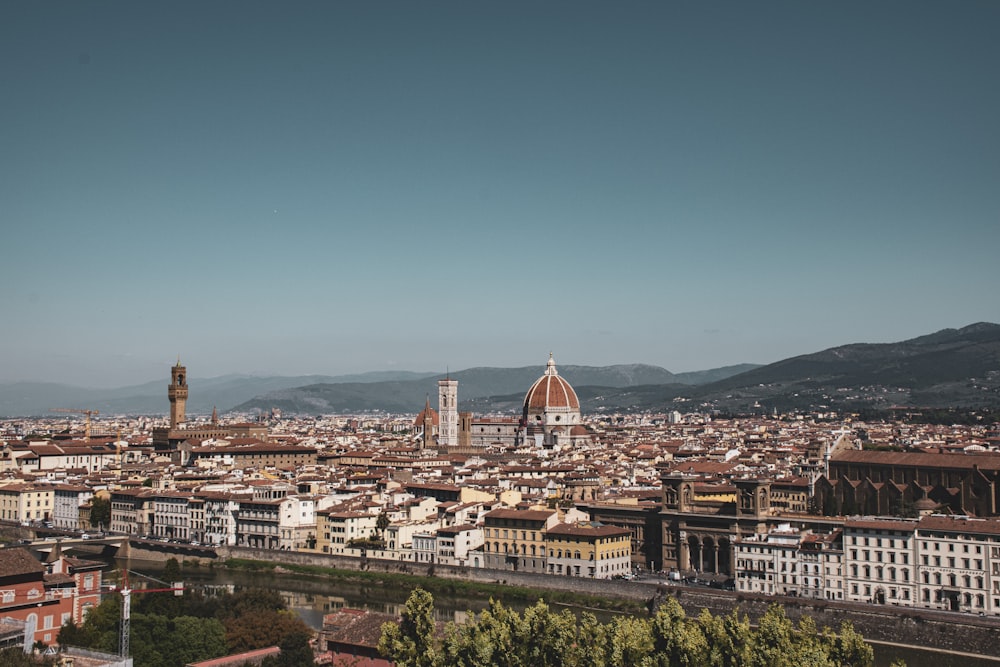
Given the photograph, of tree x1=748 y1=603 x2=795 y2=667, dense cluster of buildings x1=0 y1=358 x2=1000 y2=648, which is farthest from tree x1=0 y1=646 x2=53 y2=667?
dense cluster of buildings x1=0 y1=358 x2=1000 y2=648

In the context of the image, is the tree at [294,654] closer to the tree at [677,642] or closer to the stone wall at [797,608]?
the tree at [677,642]

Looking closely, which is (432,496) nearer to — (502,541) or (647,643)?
(502,541)

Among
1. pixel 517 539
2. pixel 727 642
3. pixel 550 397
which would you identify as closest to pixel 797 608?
pixel 517 539

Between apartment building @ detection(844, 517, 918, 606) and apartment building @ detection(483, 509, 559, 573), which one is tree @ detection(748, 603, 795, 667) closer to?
apartment building @ detection(844, 517, 918, 606)

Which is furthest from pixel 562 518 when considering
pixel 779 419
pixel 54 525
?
pixel 779 419

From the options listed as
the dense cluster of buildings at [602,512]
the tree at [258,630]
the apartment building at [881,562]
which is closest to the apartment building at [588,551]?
the dense cluster of buildings at [602,512]

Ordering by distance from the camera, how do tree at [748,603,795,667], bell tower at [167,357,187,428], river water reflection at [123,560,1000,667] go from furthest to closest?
1. bell tower at [167,357,187,428]
2. river water reflection at [123,560,1000,667]
3. tree at [748,603,795,667]
